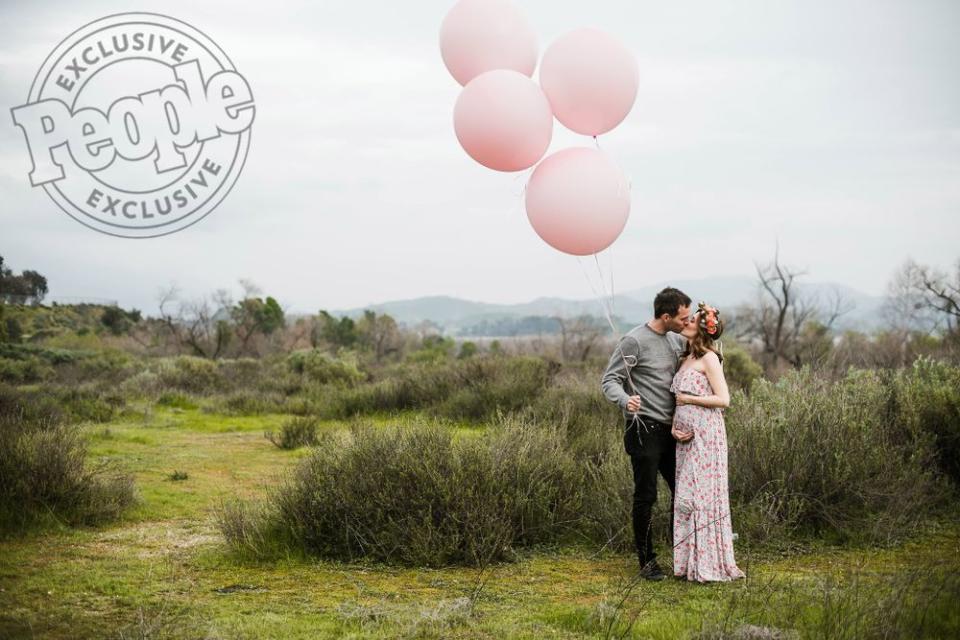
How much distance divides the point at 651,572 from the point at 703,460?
88 centimetres

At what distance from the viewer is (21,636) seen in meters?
4.86

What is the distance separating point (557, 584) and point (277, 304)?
42044mm

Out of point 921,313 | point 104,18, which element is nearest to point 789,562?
point 104,18

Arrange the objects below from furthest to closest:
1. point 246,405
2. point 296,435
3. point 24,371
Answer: point 24,371 → point 246,405 → point 296,435

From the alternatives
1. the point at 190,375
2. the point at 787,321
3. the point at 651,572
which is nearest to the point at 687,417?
the point at 651,572

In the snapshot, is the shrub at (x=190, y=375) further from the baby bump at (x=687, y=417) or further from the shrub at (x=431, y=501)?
the baby bump at (x=687, y=417)

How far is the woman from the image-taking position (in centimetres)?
580

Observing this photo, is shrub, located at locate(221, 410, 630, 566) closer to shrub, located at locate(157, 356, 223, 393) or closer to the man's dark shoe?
the man's dark shoe

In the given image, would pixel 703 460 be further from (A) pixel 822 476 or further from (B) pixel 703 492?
(A) pixel 822 476

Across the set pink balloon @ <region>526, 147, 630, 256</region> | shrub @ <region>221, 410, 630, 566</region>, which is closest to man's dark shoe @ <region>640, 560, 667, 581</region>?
shrub @ <region>221, 410, 630, 566</region>

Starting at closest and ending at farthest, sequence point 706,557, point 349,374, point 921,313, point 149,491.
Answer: point 706,557
point 149,491
point 349,374
point 921,313

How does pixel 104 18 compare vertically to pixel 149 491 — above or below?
above

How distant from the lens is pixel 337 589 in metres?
6.03

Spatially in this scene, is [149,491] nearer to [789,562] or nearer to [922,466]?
[789,562]
